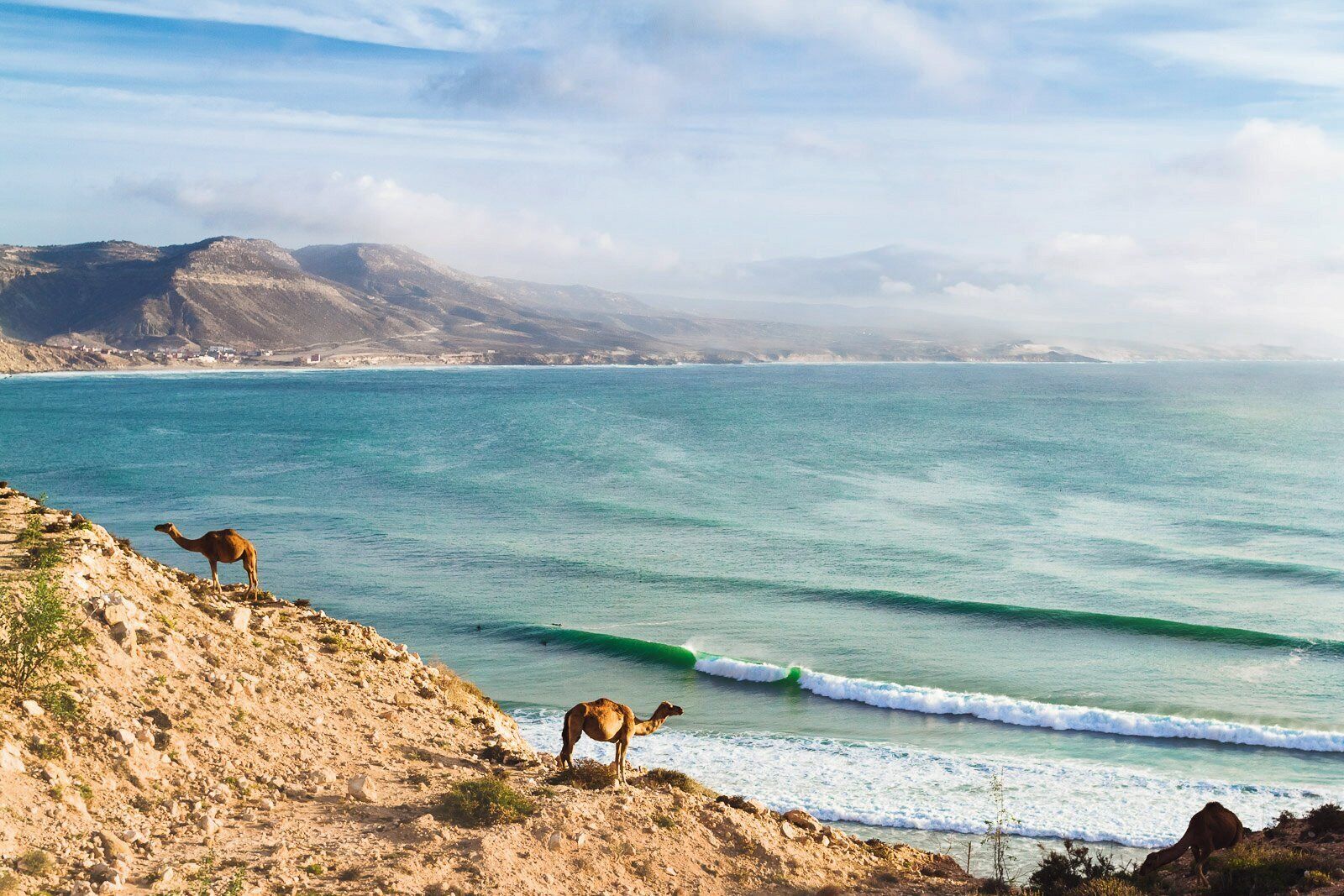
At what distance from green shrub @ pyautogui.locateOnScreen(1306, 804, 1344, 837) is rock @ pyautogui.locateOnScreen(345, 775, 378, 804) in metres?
10.7

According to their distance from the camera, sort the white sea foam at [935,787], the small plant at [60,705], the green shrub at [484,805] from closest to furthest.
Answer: the small plant at [60,705] < the green shrub at [484,805] < the white sea foam at [935,787]

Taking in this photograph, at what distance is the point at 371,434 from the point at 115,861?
240 feet

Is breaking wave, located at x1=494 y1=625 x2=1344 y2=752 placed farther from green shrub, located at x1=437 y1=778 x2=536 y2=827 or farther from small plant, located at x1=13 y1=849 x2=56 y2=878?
small plant, located at x1=13 y1=849 x2=56 y2=878

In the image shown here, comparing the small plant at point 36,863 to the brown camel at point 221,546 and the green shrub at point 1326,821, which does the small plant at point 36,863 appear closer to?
the brown camel at point 221,546

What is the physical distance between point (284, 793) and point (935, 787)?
10.7 meters

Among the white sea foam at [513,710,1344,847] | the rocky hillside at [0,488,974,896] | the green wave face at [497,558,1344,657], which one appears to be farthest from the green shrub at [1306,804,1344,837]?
the green wave face at [497,558,1344,657]

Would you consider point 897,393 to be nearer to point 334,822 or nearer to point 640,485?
point 640,485

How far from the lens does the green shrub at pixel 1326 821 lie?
1197 cm

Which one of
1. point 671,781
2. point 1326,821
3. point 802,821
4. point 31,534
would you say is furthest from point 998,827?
point 31,534

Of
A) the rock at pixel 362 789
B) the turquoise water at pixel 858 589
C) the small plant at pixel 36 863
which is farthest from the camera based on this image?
the turquoise water at pixel 858 589

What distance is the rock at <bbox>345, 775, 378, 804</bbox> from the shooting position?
9711 mm

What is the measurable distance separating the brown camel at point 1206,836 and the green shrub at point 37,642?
10839 millimetres

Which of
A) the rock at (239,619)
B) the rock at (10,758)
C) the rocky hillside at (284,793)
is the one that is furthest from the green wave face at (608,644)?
the rock at (10,758)

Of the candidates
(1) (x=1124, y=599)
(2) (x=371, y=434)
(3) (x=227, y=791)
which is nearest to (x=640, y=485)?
(1) (x=1124, y=599)
